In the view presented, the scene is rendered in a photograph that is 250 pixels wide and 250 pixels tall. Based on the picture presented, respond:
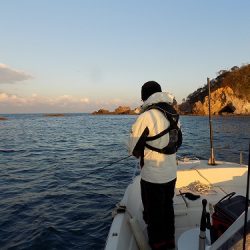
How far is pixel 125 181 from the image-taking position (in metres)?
14.2

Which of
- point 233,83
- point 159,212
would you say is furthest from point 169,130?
point 233,83

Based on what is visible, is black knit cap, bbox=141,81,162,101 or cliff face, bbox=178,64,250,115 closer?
black knit cap, bbox=141,81,162,101

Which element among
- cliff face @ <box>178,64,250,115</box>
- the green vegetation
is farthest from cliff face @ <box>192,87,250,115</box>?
the green vegetation

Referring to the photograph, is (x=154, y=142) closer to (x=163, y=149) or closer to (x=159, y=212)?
(x=163, y=149)

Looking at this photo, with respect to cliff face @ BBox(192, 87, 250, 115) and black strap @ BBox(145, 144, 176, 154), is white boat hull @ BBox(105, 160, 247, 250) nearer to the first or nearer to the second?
black strap @ BBox(145, 144, 176, 154)

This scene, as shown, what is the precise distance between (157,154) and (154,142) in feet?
0.59

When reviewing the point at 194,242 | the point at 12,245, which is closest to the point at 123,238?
the point at 194,242

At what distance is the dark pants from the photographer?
14.4 feet

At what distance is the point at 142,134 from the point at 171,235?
173 centimetres

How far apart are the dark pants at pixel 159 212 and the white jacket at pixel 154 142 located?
0.14m

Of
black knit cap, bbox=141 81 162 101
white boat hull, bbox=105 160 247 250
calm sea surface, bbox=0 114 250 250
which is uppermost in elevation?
black knit cap, bbox=141 81 162 101

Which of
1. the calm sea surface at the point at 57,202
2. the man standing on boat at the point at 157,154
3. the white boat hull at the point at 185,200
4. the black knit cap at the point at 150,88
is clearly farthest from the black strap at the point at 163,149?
the white boat hull at the point at 185,200

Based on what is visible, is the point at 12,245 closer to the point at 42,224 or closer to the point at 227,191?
the point at 42,224

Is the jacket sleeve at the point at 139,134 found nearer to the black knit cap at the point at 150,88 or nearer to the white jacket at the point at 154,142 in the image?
the white jacket at the point at 154,142
